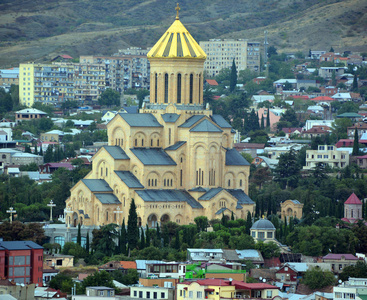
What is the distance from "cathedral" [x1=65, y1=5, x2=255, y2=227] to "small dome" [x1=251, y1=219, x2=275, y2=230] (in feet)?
14.4

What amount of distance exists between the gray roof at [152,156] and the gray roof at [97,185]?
9.61 ft

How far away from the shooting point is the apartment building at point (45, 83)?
181625mm

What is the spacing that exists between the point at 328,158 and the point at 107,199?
3846cm

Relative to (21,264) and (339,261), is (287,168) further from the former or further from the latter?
(21,264)

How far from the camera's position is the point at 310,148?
138 meters

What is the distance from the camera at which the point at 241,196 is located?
102625 millimetres

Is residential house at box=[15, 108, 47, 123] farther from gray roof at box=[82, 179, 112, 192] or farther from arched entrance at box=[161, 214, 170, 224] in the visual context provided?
arched entrance at box=[161, 214, 170, 224]

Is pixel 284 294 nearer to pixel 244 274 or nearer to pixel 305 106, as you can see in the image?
pixel 244 274

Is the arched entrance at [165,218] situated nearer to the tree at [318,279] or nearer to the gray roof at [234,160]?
the gray roof at [234,160]

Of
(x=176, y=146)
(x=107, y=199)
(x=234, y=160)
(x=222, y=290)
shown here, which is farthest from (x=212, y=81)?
(x=222, y=290)

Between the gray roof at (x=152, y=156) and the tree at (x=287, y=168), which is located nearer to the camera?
the gray roof at (x=152, y=156)

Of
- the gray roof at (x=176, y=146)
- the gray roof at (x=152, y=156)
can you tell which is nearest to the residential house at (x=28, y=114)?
the gray roof at (x=152, y=156)

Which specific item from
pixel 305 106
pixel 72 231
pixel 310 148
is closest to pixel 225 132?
pixel 72 231

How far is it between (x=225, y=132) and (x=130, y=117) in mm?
7188
